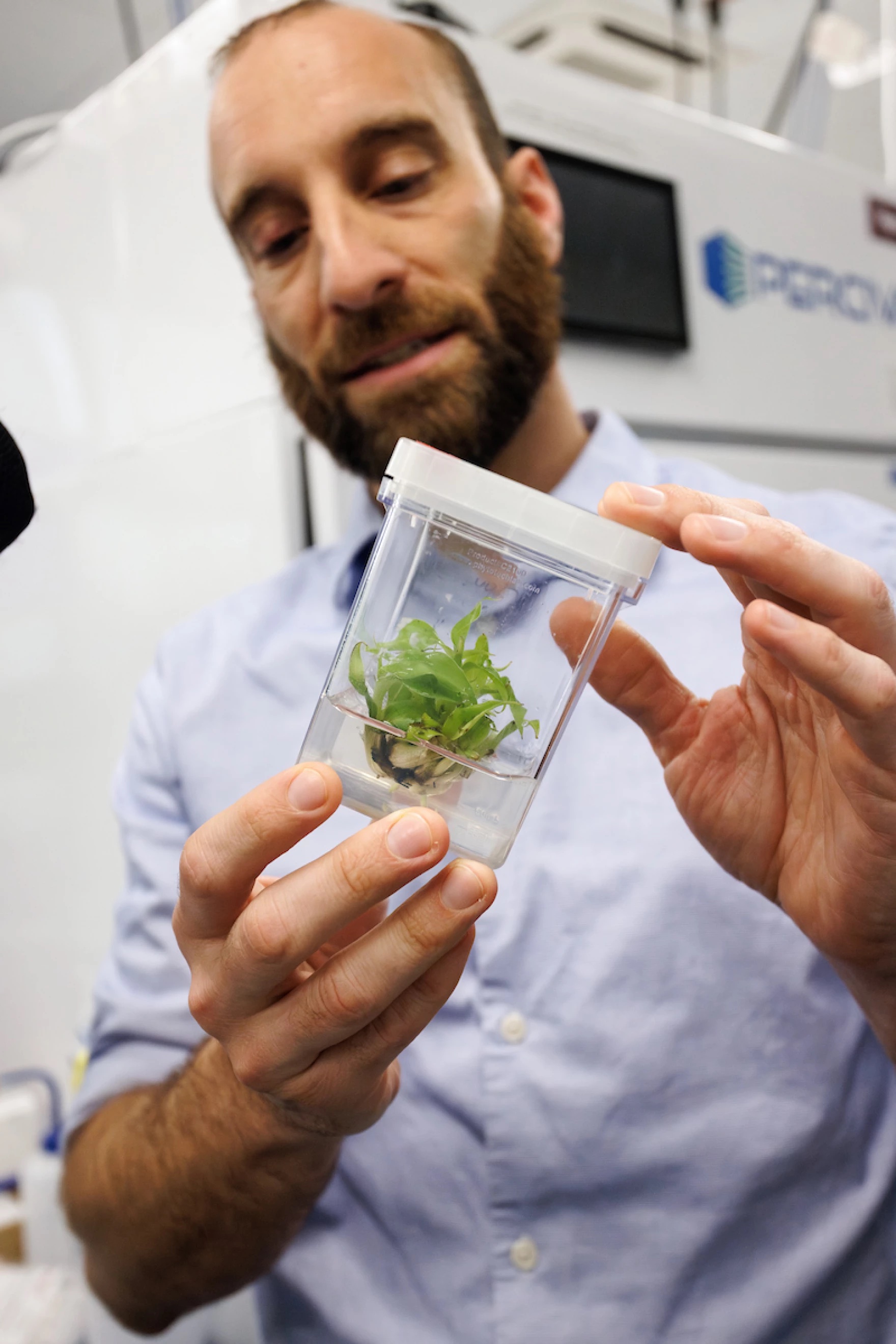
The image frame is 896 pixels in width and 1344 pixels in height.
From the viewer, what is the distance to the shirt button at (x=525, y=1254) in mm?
786

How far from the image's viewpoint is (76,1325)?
28.5 inches

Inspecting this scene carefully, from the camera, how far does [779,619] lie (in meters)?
0.44

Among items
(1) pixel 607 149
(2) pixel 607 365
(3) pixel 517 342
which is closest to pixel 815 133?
(1) pixel 607 149

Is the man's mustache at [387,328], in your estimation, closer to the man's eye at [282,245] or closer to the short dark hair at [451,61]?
the man's eye at [282,245]

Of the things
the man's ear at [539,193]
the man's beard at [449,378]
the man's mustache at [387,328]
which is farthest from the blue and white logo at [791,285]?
the man's mustache at [387,328]

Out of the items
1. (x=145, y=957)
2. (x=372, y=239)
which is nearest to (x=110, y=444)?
(x=372, y=239)

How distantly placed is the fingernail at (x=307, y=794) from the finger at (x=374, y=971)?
0.07 m

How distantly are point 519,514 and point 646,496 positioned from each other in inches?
2.8

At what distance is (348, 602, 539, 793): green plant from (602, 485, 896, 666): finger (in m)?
0.10

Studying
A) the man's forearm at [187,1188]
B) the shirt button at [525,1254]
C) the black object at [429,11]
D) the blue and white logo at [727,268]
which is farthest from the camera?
the blue and white logo at [727,268]

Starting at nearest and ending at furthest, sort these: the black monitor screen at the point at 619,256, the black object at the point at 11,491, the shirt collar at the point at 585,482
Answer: the black object at the point at 11,491 < the shirt collar at the point at 585,482 < the black monitor screen at the point at 619,256

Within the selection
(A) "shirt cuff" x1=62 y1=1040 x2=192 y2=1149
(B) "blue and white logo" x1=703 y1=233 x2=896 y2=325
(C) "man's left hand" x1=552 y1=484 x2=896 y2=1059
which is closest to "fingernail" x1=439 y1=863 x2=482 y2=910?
(C) "man's left hand" x1=552 y1=484 x2=896 y2=1059

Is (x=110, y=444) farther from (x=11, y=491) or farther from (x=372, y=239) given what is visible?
(x=11, y=491)

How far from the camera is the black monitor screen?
1.30m
